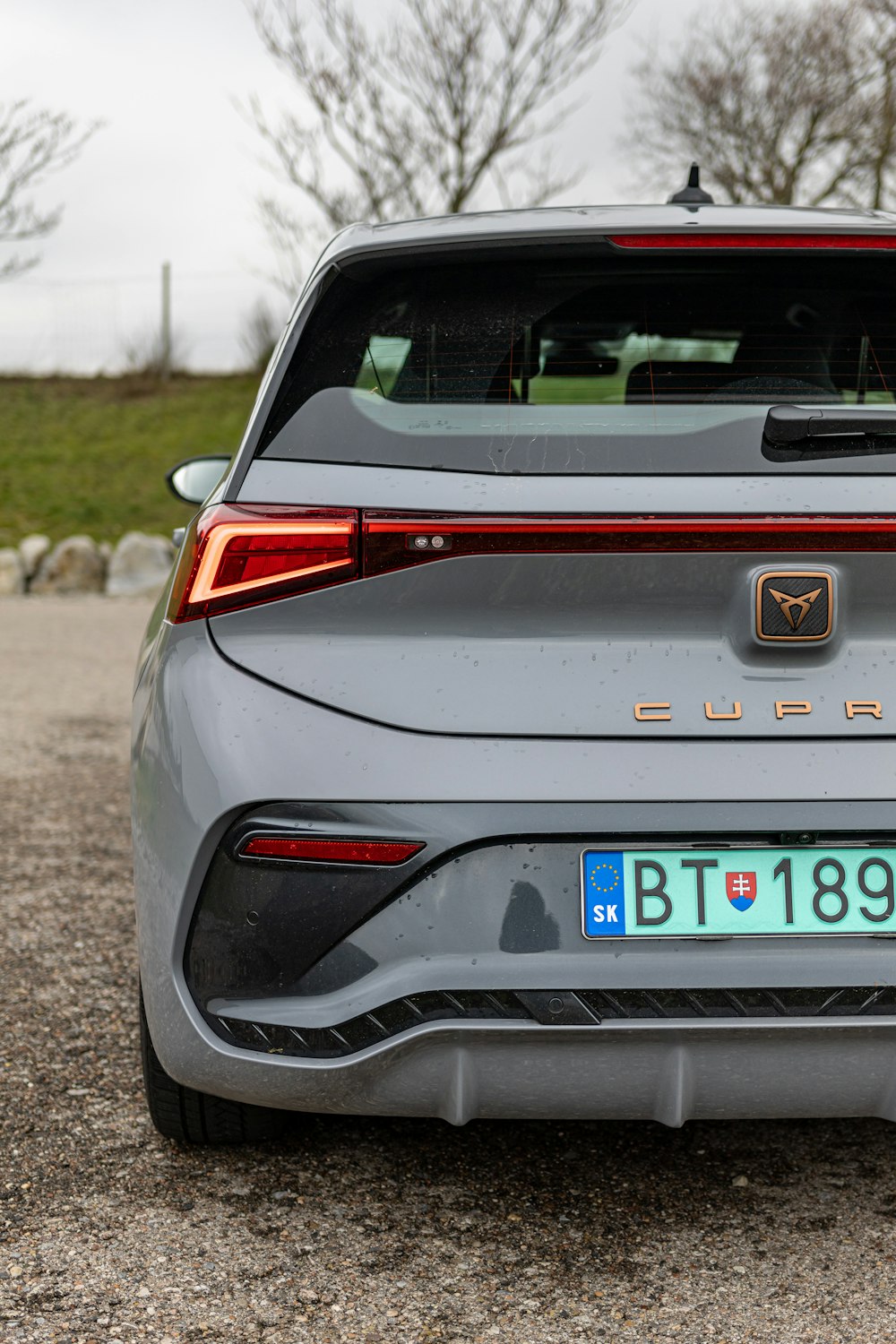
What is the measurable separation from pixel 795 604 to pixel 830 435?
25 cm

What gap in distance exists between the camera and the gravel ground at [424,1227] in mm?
1969

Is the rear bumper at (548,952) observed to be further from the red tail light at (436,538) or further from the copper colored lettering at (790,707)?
the red tail light at (436,538)

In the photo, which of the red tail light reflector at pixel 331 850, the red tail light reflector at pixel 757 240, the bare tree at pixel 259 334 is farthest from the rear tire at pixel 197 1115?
the bare tree at pixel 259 334

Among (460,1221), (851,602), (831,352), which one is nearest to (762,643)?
(851,602)

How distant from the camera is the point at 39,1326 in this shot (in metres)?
1.94

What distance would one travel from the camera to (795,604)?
1857 mm

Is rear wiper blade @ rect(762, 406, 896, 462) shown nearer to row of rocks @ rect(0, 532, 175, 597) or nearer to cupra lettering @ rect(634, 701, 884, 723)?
cupra lettering @ rect(634, 701, 884, 723)

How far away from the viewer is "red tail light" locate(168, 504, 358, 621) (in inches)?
74.7

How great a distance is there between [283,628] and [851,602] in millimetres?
799

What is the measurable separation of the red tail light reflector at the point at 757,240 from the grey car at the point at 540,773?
0.30m

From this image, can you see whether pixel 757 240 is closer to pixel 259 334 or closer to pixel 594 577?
pixel 594 577

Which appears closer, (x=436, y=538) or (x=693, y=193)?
(x=436, y=538)

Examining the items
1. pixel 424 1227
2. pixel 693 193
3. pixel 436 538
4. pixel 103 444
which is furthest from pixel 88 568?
pixel 436 538

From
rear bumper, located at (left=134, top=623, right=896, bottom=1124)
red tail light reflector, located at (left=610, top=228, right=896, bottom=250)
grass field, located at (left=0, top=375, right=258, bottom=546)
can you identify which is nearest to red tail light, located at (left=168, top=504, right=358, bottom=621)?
rear bumper, located at (left=134, top=623, right=896, bottom=1124)
